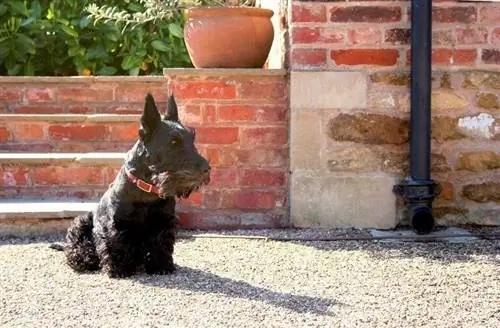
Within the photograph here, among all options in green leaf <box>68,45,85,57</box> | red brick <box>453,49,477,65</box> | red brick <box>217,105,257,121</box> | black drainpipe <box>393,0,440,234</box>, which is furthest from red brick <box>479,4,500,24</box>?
green leaf <box>68,45,85,57</box>

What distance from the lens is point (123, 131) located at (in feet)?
17.1

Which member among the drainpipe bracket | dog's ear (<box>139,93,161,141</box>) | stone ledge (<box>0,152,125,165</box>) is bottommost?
the drainpipe bracket

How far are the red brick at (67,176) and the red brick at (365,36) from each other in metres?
1.71

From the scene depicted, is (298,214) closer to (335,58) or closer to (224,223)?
(224,223)

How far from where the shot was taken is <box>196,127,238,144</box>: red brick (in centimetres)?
450

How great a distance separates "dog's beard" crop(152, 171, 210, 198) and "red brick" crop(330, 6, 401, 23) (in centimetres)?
153

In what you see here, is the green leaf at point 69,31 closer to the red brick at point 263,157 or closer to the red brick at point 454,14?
the red brick at point 263,157

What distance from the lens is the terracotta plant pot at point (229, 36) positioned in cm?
448

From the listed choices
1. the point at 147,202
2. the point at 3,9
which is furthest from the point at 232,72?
the point at 3,9

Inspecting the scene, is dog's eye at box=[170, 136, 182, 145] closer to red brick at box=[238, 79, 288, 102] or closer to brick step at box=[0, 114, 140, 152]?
red brick at box=[238, 79, 288, 102]

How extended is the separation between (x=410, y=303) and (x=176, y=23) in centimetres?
410

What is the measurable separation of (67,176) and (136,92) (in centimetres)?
127

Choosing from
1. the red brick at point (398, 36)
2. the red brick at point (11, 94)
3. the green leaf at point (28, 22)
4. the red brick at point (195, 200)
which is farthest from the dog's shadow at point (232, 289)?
the green leaf at point (28, 22)

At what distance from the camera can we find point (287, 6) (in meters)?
4.59
